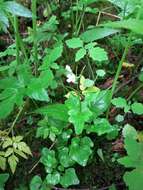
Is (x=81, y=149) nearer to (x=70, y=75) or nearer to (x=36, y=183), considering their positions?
(x=36, y=183)

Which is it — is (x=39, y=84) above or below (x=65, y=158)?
above

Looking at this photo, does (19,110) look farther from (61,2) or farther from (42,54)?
(61,2)

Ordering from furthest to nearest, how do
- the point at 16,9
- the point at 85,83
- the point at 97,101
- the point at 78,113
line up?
the point at 85,83 → the point at 97,101 → the point at 78,113 → the point at 16,9

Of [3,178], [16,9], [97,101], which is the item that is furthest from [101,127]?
[16,9]

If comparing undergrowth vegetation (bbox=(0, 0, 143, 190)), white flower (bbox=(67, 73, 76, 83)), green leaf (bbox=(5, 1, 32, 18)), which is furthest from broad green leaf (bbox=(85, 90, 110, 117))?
green leaf (bbox=(5, 1, 32, 18))

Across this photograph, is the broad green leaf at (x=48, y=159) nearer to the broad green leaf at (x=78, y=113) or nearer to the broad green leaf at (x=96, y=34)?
the broad green leaf at (x=78, y=113)

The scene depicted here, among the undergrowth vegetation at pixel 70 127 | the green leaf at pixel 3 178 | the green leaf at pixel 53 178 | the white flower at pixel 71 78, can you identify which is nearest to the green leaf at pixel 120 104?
the undergrowth vegetation at pixel 70 127

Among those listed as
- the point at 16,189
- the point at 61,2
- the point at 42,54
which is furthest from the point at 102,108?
the point at 61,2
